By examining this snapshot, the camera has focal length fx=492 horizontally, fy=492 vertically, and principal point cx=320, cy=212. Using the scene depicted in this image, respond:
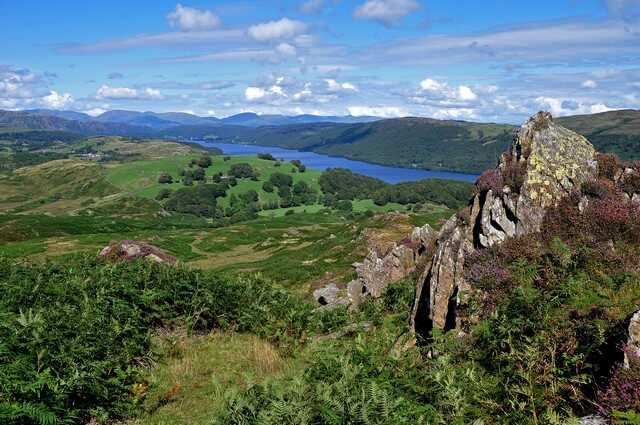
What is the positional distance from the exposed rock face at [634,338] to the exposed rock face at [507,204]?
6055 millimetres

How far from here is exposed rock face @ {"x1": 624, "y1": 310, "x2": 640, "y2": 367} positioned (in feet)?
27.2

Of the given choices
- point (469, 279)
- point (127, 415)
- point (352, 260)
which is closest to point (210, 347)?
point (127, 415)

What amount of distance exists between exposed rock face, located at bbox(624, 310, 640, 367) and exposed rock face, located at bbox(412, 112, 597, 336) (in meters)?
6.06

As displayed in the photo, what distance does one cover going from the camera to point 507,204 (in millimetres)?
18188

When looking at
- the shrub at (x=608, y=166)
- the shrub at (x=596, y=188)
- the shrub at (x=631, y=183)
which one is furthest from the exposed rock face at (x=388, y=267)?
the shrub at (x=631, y=183)

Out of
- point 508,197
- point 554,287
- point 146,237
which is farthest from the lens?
point 146,237

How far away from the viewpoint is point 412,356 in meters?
11.4

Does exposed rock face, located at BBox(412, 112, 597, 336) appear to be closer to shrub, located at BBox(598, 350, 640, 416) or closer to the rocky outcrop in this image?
shrub, located at BBox(598, 350, 640, 416)

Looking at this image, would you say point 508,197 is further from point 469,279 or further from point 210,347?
point 210,347

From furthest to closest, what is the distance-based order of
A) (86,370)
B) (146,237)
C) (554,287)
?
(146,237) → (554,287) → (86,370)

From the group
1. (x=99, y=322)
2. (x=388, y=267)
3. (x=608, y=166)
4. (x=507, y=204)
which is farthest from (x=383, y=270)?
(x=99, y=322)

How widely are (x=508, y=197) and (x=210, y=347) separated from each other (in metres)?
12.0

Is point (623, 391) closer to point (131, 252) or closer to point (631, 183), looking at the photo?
point (631, 183)

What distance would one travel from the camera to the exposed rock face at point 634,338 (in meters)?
8.28
